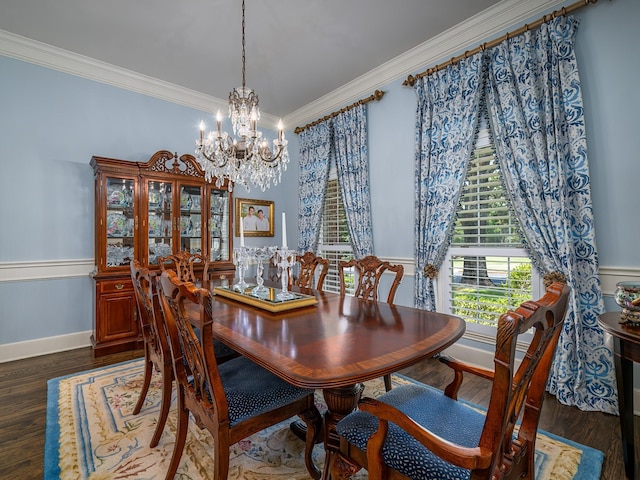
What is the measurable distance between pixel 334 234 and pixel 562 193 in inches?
101

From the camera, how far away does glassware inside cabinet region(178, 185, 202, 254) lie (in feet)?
12.0

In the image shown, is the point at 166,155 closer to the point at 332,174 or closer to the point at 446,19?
the point at 332,174

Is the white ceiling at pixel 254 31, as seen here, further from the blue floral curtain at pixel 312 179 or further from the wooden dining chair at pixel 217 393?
the wooden dining chair at pixel 217 393

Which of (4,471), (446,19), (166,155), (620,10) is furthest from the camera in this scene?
(166,155)

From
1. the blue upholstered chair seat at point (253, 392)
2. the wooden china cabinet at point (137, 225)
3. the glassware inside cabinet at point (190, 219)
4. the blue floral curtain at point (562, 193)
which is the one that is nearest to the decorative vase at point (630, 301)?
the blue floral curtain at point (562, 193)

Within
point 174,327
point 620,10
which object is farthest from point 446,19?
point 174,327

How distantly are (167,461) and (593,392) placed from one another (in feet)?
8.87

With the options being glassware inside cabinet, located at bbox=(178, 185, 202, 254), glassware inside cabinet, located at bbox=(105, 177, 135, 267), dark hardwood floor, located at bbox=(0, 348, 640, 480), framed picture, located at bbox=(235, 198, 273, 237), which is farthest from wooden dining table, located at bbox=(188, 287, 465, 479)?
framed picture, located at bbox=(235, 198, 273, 237)

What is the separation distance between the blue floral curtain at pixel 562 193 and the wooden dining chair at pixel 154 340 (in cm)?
257

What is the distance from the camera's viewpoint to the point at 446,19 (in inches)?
105

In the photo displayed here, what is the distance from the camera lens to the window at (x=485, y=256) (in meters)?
2.52

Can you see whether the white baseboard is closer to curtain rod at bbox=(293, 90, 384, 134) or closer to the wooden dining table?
the wooden dining table

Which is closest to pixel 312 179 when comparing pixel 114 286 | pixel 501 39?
pixel 501 39

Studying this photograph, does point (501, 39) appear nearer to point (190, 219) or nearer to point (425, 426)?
point (425, 426)
